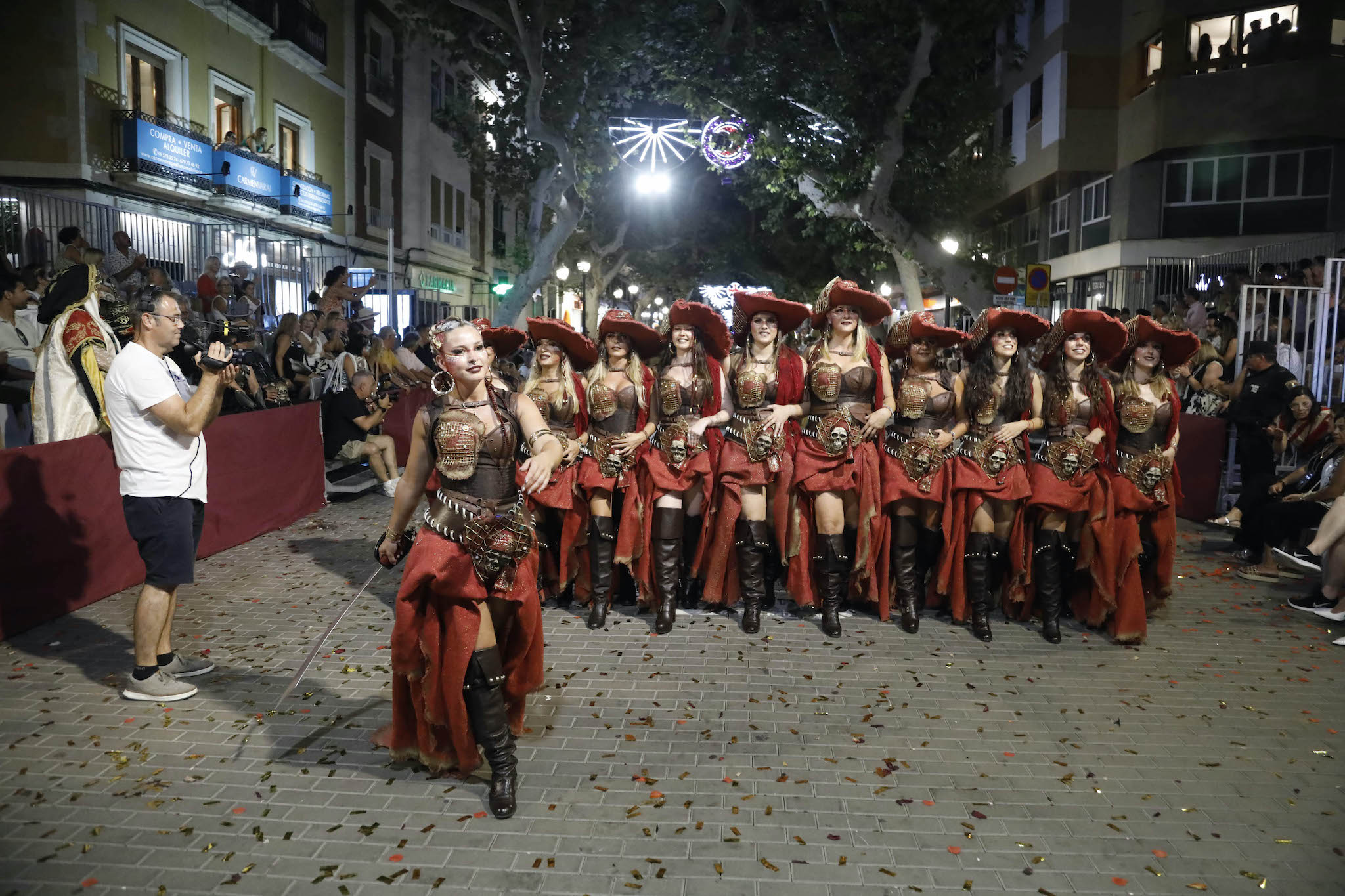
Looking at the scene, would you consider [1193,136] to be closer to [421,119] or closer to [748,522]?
[748,522]

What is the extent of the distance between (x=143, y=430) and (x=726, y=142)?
15003 millimetres

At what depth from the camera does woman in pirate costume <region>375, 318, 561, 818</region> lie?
4.07 m

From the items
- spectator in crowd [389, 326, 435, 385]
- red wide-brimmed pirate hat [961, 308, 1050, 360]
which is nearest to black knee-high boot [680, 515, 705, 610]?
red wide-brimmed pirate hat [961, 308, 1050, 360]

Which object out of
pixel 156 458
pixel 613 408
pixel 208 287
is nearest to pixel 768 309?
pixel 613 408

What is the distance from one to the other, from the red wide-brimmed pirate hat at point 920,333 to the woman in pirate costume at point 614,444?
5.47ft

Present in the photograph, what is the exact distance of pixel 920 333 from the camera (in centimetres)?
662

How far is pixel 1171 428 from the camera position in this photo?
6602 millimetres

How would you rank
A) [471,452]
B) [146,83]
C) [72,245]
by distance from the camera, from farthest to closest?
1. [146,83]
2. [72,245]
3. [471,452]

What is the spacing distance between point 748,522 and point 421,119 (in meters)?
29.6

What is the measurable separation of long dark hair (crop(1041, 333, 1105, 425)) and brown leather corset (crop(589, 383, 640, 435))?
277cm

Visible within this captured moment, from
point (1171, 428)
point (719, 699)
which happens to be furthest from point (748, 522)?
point (1171, 428)

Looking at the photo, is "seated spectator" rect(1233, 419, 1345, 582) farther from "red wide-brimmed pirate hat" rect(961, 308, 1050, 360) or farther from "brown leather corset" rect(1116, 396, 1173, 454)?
"red wide-brimmed pirate hat" rect(961, 308, 1050, 360)

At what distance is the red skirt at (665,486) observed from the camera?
6.76 m

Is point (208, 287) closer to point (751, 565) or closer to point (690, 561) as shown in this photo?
Result: point (690, 561)
